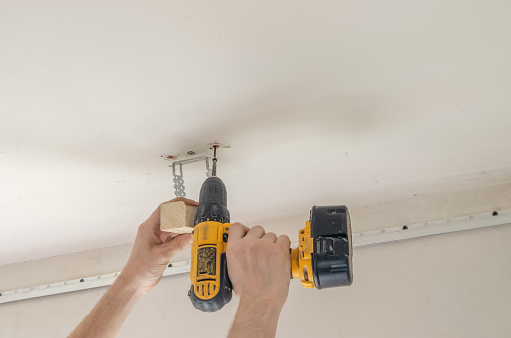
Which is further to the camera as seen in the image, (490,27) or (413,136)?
(413,136)

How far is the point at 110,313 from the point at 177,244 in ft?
0.78

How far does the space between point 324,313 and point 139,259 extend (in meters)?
0.56

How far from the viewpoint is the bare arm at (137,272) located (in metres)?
1.18

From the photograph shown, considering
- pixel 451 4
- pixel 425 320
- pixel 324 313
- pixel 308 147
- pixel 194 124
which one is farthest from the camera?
pixel 324 313

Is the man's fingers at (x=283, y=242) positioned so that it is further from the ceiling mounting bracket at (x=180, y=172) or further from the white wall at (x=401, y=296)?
the white wall at (x=401, y=296)

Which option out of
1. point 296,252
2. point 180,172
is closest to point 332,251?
point 296,252

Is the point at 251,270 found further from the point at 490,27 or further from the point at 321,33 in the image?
the point at 490,27

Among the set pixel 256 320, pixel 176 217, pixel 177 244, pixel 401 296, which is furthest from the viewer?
pixel 401 296

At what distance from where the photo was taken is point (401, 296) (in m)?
1.34

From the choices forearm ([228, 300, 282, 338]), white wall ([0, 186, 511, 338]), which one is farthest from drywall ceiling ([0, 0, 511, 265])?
forearm ([228, 300, 282, 338])

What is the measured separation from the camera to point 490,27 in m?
0.81

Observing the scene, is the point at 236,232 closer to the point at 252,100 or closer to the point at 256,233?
the point at 256,233

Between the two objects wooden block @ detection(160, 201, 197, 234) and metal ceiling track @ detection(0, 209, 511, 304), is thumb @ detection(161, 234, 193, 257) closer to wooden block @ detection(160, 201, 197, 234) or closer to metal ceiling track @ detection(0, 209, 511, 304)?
wooden block @ detection(160, 201, 197, 234)

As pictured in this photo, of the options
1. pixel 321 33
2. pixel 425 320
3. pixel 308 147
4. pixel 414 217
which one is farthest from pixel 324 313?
pixel 321 33
